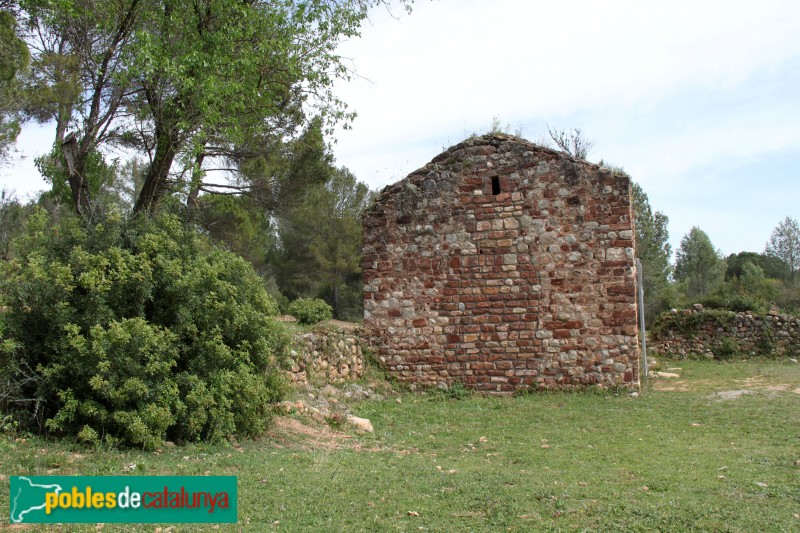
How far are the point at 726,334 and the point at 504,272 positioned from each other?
9325 mm

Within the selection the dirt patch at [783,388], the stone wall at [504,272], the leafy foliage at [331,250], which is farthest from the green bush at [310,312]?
the leafy foliage at [331,250]

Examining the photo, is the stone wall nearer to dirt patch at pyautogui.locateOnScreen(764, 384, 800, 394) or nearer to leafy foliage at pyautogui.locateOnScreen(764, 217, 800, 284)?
dirt patch at pyautogui.locateOnScreen(764, 384, 800, 394)

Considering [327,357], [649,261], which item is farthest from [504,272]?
[649,261]

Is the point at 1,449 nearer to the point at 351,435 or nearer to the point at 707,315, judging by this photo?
the point at 351,435

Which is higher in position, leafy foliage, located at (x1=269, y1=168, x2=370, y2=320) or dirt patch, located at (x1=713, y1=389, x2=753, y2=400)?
leafy foliage, located at (x1=269, y1=168, x2=370, y2=320)

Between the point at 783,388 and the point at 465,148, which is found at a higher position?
the point at 465,148

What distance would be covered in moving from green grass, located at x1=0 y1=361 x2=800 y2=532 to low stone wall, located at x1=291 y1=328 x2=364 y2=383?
1.28 metres

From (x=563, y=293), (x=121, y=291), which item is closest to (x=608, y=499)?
(x=121, y=291)

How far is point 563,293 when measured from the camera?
33.9ft

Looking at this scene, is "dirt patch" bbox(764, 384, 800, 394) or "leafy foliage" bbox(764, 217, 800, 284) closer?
"dirt patch" bbox(764, 384, 800, 394)

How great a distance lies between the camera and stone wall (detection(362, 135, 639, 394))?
1021 cm

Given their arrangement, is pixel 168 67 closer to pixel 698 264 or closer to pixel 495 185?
pixel 495 185

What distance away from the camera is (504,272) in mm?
10531

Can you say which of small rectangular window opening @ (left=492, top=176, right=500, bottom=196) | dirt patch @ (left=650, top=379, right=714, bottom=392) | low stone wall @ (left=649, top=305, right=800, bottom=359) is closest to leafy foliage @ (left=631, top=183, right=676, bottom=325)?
low stone wall @ (left=649, top=305, right=800, bottom=359)
